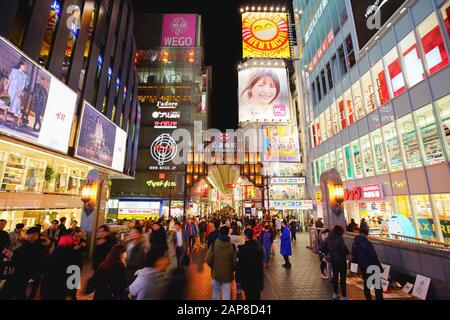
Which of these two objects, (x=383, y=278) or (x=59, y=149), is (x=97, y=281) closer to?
(x=383, y=278)

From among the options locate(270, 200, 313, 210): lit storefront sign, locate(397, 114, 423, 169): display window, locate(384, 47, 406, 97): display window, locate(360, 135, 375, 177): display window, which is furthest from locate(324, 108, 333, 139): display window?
locate(397, 114, 423, 169): display window

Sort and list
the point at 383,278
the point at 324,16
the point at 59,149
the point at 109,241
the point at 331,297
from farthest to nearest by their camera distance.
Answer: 1. the point at 324,16
2. the point at 59,149
3. the point at 383,278
4. the point at 331,297
5. the point at 109,241

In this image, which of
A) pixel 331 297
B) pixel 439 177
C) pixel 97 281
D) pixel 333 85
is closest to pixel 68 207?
pixel 97 281

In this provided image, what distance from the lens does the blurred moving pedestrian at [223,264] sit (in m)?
4.53

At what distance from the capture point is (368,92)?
16891mm

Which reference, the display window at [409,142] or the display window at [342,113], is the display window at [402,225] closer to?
the display window at [409,142]

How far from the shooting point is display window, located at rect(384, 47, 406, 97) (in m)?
13.7

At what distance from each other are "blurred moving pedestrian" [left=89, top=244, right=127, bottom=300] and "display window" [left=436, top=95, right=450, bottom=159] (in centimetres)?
1524

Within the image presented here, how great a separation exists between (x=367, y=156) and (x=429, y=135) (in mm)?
5468

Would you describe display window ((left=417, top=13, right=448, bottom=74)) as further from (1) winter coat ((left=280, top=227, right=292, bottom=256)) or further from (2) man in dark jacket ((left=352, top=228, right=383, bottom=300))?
(1) winter coat ((left=280, top=227, right=292, bottom=256))

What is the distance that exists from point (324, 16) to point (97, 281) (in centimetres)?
3057

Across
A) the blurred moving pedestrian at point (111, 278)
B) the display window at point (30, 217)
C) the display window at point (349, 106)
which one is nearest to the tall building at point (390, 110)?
the display window at point (349, 106)

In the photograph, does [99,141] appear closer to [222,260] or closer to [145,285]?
[145,285]
